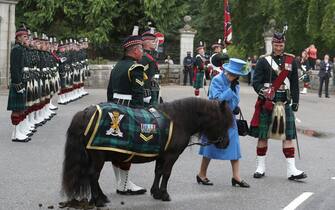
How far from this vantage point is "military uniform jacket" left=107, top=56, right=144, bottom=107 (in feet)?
24.0

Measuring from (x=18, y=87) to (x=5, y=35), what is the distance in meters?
12.7

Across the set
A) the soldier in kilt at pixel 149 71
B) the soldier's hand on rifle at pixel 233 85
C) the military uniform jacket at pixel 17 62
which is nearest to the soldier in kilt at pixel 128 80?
the soldier's hand on rifle at pixel 233 85

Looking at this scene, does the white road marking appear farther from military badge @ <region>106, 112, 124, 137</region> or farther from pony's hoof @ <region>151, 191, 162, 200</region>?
military badge @ <region>106, 112, 124, 137</region>

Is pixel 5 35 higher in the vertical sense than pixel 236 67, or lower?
lower

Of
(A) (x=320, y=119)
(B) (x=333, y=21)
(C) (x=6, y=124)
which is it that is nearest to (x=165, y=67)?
(B) (x=333, y=21)

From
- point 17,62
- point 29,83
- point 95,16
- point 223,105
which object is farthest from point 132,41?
point 95,16

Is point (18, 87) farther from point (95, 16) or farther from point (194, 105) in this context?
point (95, 16)

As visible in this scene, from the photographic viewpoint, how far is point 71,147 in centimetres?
681

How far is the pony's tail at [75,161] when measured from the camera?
6.78m

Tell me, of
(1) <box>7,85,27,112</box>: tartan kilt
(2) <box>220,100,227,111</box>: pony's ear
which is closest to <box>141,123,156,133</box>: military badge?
(2) <box>220,100,227,111</box>: pony's ear

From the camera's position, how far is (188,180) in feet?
29.0

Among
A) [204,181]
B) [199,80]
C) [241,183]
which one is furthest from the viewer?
[199,80]

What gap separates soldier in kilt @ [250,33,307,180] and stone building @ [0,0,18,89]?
16129mm

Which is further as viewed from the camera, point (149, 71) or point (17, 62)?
point (17, 62)
